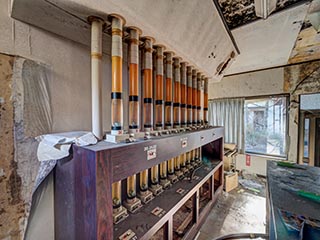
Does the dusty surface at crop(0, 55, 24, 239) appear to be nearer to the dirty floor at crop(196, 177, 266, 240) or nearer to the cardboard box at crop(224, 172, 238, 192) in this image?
the dirty floor at crop(196, 177, 266, 240)

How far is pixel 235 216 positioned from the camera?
2209mm

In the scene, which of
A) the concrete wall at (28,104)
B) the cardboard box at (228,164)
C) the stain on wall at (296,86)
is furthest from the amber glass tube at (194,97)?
the stain on wall at (296,86)

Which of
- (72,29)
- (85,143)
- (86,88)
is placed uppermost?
(72,29)

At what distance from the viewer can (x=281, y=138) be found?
3.65 m

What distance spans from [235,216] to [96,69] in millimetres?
2494

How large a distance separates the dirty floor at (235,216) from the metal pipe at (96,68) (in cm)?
170

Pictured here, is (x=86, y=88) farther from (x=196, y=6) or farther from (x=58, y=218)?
(x=196, y=6)

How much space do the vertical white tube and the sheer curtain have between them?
12.3ft

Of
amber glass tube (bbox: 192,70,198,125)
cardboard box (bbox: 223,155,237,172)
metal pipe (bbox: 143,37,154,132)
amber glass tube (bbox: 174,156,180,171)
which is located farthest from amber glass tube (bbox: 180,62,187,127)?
cardboard box (bbox: 223,155,237,172)

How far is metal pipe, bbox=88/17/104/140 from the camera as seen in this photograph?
3.26 ft

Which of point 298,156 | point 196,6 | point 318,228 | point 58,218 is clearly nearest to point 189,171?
point 318,228

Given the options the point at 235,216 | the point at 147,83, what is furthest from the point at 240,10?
the point at 235,216

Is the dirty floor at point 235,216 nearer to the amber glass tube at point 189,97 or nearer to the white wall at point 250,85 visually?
the amber glass tube at point 189,97

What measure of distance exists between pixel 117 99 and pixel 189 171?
1.43 metres
